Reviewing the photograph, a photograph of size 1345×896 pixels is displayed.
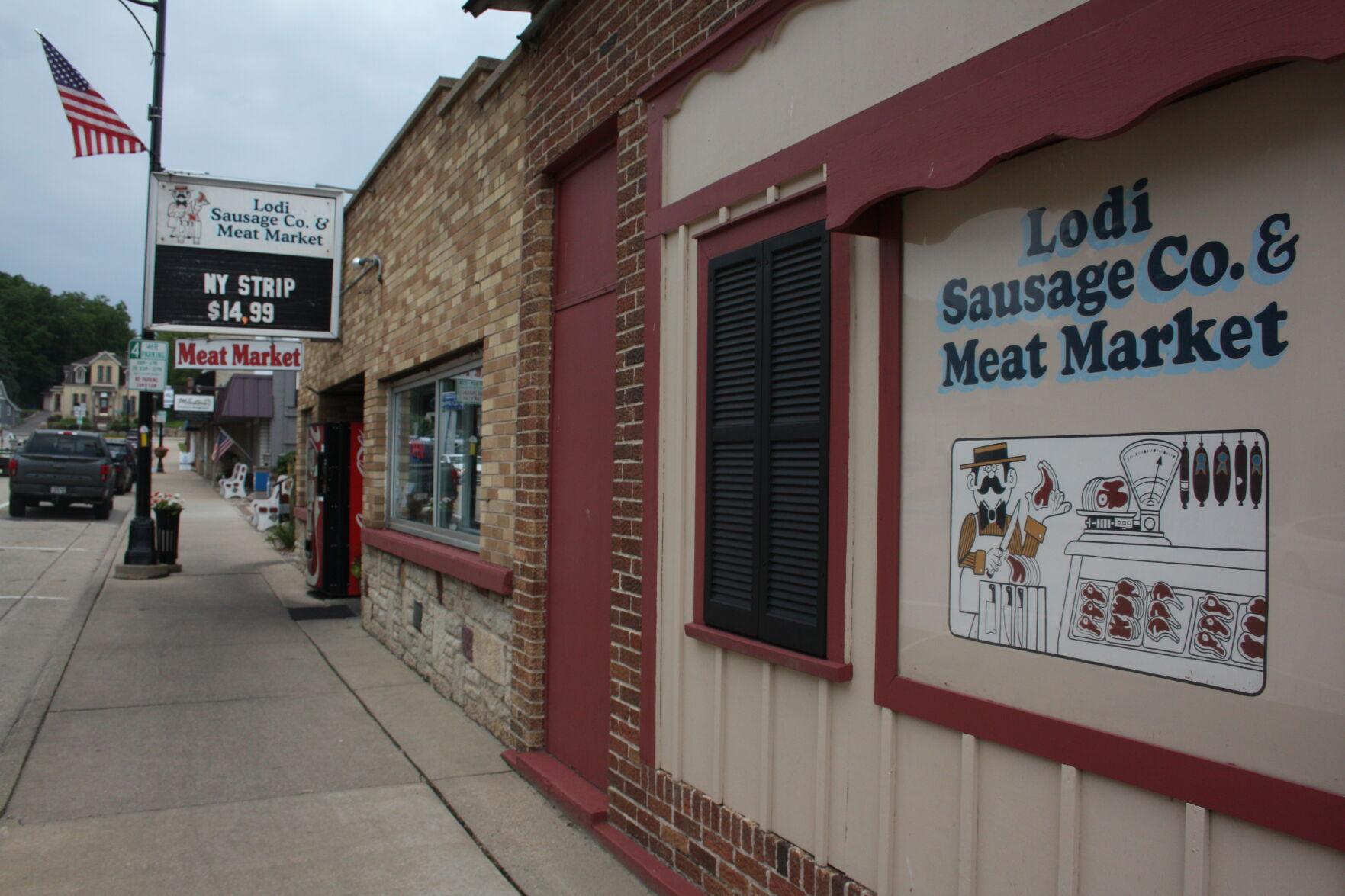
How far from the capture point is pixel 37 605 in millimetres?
11070

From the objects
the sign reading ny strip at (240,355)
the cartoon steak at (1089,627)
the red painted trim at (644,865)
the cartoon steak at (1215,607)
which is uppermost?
the sign reading ny strip at (240,355)

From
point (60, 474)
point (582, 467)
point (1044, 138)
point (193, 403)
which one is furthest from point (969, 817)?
point (193, 403)

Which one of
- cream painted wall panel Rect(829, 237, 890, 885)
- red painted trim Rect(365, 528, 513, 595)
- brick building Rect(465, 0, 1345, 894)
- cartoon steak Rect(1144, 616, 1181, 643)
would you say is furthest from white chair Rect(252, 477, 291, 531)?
cartoon steak Rect(1144, 616, 1181, 643)

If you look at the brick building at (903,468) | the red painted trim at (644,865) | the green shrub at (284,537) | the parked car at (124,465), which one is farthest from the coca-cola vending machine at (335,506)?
the parked car at (124,465)

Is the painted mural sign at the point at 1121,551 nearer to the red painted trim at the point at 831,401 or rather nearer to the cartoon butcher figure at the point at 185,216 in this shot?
the red painted trim at the point at 831,401

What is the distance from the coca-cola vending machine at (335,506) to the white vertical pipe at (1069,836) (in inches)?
382

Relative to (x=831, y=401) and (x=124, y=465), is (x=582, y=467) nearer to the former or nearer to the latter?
(x=831, y=401)

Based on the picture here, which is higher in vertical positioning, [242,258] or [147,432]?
[242,258]

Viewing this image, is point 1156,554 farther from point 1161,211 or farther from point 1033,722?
point 1161,211

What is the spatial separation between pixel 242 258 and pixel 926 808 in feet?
31.4

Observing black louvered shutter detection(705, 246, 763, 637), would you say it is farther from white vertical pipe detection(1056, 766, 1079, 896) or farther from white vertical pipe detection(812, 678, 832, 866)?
white vertical pipe detection(1056, 766, 1079, 896)

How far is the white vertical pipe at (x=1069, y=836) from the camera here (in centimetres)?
234

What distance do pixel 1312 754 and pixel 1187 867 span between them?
0.38m

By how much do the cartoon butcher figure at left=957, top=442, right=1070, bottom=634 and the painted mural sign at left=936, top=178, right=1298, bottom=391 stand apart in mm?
222
